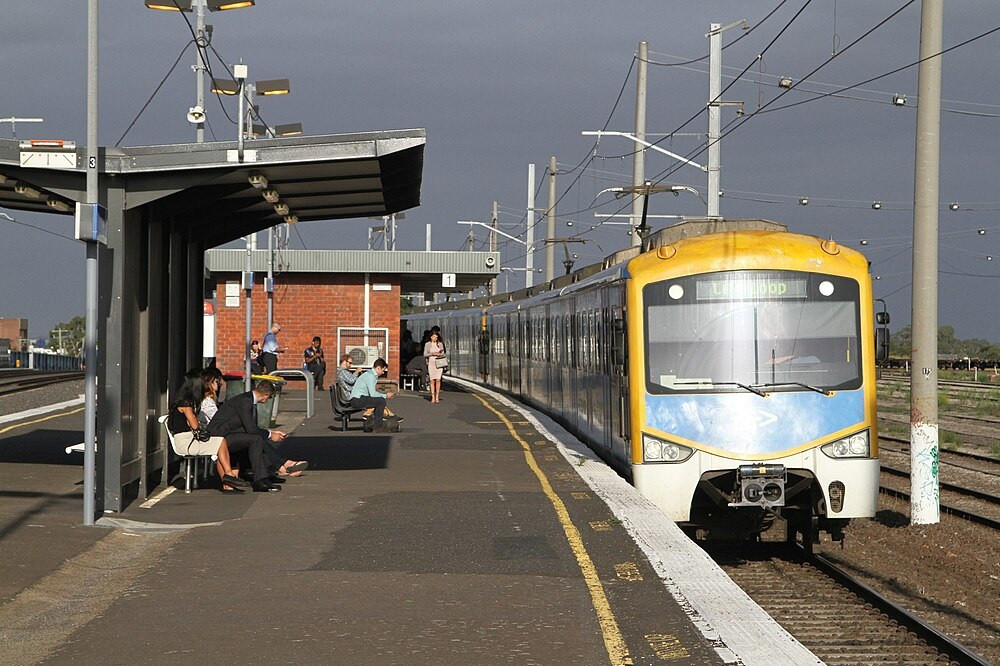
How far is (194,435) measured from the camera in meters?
14.1

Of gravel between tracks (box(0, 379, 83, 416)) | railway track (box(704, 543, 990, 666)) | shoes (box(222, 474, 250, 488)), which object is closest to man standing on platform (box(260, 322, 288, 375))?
gravel between tracks (box(0, 379, 83, 416))

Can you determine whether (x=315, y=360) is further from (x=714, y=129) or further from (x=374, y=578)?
(x=374, y=578)

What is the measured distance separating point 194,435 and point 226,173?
2.80 m

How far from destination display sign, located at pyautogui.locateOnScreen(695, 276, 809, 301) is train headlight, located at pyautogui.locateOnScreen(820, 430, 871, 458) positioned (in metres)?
1.39

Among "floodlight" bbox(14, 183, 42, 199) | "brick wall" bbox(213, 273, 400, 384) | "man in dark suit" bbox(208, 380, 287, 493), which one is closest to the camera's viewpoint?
"floodlight" bbox(14, 183, 42, 199)

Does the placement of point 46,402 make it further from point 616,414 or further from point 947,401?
point 947,401

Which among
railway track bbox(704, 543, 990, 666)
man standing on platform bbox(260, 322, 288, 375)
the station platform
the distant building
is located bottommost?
railway track bbox(704, 543, 990, 666)

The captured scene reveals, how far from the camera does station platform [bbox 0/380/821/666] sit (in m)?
7.19

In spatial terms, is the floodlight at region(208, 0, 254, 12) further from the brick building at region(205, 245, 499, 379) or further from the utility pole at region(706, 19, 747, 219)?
the brick building at region(205, 245, 499, 379)

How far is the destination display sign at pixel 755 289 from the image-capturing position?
13047mm

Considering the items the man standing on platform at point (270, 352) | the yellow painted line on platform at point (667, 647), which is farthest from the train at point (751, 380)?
the man standing on platform at point (270, 352)

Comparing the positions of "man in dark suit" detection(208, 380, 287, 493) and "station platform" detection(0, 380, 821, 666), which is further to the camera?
"man in dark suit" detection(208, 380, 287, 493)

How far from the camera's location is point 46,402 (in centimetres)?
2958

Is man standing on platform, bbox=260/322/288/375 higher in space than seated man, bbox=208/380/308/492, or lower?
higher
